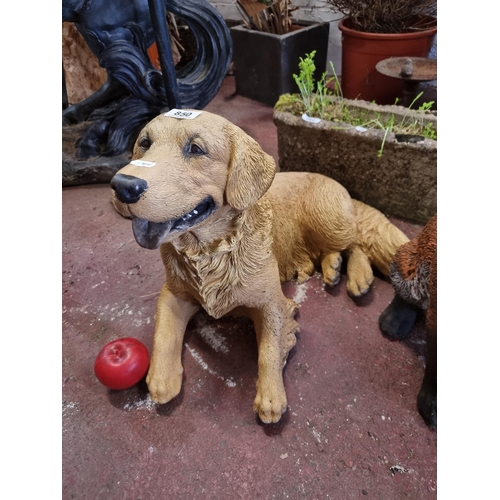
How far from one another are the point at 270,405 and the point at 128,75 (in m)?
2.12

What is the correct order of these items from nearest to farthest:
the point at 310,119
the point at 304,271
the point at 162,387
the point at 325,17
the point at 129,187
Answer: the point at 129,187
the point at 162,387
the point at 304,271
the point at 310,119
the point at 325,17

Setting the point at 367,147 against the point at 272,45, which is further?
the point at 272,45

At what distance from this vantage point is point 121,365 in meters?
1.36

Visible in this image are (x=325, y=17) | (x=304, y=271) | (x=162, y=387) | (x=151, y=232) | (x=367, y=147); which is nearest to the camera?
(x=151, y=232)

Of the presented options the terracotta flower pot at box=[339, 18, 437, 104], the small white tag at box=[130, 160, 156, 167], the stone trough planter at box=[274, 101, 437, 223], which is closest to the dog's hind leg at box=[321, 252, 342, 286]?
the stone trough planter at box=[274, 101, 437, 223]

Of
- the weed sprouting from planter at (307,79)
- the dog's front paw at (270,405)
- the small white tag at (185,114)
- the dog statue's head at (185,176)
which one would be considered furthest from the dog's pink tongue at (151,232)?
the weed sprouting from planter at (307,79)

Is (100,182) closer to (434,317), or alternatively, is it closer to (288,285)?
(288,285)

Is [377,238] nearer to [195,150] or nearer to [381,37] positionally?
[195,150]

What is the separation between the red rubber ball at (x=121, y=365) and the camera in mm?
1363

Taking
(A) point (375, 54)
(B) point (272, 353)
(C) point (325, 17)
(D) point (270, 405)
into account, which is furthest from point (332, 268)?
(C) point (325, 17)

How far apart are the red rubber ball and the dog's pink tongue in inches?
20.1

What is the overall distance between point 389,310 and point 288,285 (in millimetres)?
459

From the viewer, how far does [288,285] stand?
188 cm

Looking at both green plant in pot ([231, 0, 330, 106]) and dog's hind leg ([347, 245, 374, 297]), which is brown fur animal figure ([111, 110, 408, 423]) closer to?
dog's hind leg ([347, 245, 374, 297])
